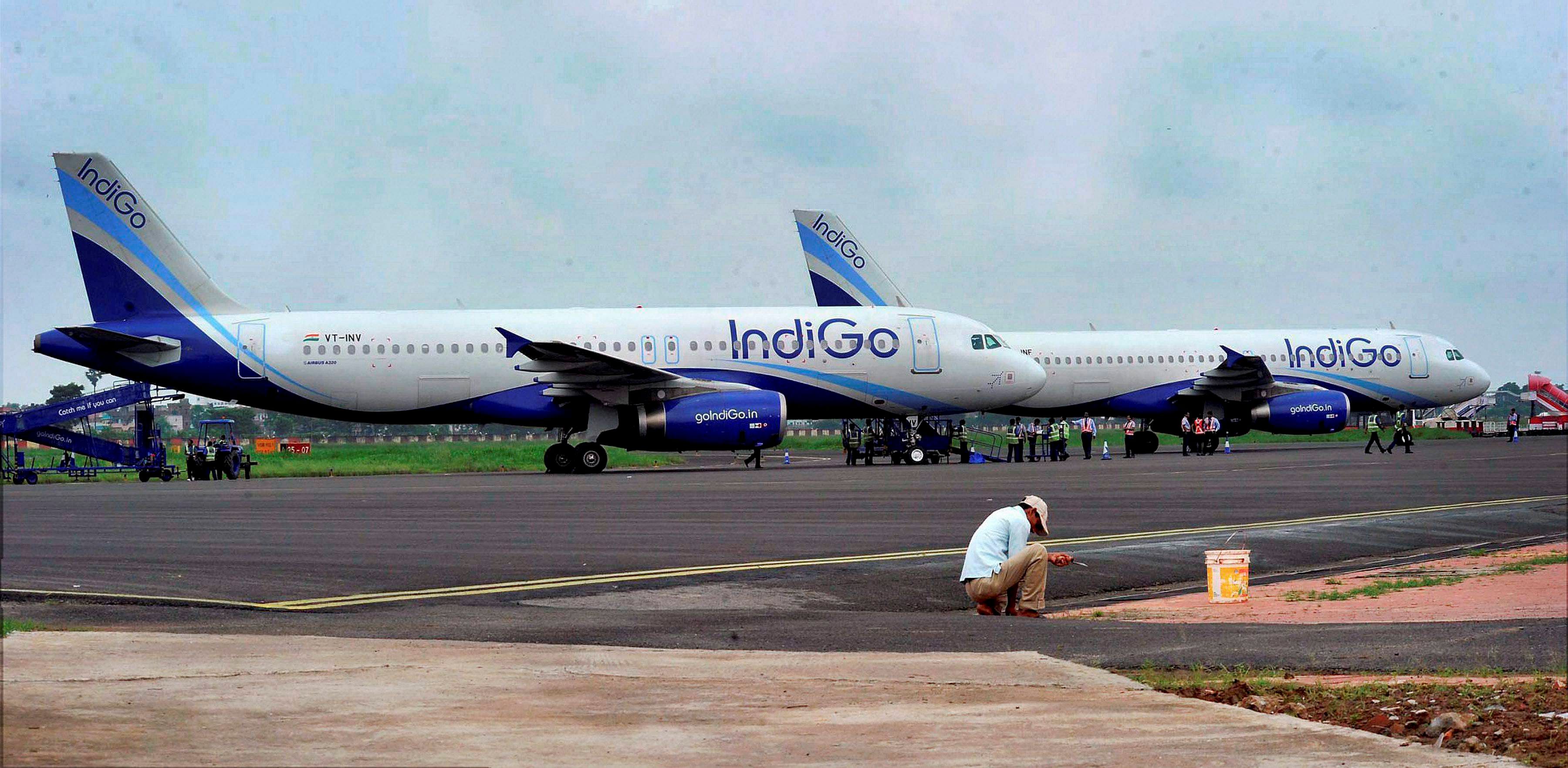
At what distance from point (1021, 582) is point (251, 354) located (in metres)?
28.9

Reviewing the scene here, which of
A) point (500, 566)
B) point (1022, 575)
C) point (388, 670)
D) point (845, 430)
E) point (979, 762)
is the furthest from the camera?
point (845, 430)

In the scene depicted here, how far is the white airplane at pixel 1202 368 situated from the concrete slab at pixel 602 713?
3907 cm

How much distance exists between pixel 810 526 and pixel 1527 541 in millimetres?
9143

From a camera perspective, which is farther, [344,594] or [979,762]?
→ [344,594]

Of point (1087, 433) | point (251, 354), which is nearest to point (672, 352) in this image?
point (251, 354)

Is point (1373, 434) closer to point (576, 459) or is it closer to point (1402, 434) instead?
point (1402, 434)

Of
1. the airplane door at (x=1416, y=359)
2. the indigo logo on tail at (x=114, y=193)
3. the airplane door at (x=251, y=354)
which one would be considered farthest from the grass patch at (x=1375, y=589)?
the airplane door at (x=1416, y=359)

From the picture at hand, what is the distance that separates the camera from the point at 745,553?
623 inches

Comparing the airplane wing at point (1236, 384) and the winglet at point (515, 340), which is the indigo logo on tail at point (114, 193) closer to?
the winglet at point (515, 340)

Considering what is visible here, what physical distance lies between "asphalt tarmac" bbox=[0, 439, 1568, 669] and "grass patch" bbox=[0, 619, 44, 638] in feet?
0.63

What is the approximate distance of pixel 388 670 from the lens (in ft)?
25.0

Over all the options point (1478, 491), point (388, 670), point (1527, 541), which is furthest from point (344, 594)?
point (1478, 491)

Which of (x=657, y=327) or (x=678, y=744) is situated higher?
(x=657, y=327)

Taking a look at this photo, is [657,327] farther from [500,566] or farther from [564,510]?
[500,566]
